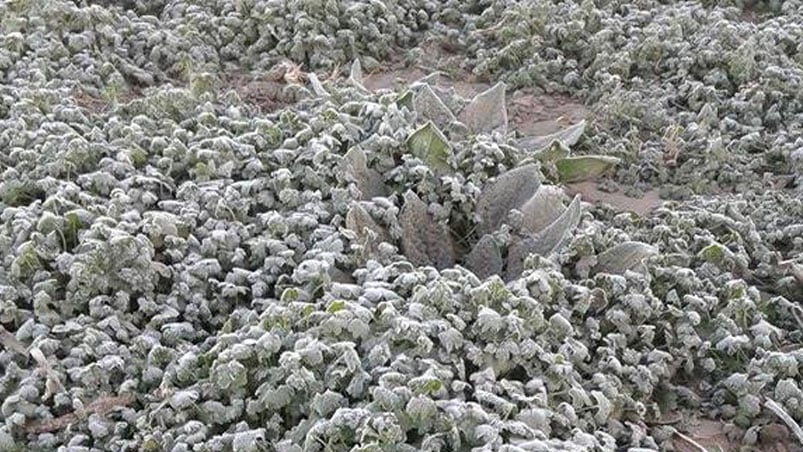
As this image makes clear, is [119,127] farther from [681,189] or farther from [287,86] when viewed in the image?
[681,189]

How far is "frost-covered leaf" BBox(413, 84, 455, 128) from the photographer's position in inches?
185

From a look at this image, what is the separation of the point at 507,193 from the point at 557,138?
68cm

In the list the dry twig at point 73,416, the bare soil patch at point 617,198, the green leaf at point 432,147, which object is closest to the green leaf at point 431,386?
the dry twig at point 73,416

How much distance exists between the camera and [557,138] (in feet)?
16.0

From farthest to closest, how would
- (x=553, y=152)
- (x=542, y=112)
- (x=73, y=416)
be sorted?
1. (x=542, y=112)
2. (x=553, y=152)
3. (x=73, y=416)

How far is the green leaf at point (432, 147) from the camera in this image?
14.2 ft

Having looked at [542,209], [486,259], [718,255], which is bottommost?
[718,255]

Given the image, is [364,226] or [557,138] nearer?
[364,226]

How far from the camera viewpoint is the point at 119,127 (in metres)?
4.58

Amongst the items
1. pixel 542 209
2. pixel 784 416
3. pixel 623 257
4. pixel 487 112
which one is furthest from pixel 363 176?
pixel 784 416

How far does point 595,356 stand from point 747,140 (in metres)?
1.91

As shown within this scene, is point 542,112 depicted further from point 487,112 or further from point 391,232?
point 391,232

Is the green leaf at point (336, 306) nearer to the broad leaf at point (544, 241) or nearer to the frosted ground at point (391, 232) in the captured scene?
the frosted ground at point (391, 232)

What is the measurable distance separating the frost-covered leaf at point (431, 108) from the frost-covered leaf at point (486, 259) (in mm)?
743
